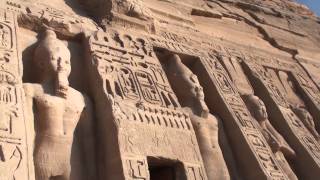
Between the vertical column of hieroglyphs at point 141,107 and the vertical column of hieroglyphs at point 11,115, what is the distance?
89 cm

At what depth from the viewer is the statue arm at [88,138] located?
15.9ft

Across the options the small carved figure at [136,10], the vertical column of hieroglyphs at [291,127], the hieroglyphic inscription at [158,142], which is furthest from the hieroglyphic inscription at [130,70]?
the vertical column of hieroglyphs at [291,127]

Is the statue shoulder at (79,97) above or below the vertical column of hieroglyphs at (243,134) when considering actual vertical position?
above

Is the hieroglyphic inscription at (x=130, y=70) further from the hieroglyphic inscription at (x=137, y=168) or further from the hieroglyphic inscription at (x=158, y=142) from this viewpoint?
the hieroglyphic inscription at (x=137, y=168)

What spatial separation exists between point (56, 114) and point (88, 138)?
Answer: 44cm

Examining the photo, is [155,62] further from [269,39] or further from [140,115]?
[269,39]

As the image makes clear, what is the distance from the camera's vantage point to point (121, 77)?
5.64 meters

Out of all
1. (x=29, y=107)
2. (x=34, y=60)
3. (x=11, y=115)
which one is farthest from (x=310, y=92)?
(x=11, y=115)

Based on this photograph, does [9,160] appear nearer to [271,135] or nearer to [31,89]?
[31,89]

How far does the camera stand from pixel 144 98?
5523 millimetres

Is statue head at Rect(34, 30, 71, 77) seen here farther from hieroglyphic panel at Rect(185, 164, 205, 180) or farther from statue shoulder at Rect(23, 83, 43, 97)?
hieroglyphic panel at Rect(185, 164, 205, 180)

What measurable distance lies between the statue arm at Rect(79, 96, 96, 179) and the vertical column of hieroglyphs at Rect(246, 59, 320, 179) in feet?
9.30

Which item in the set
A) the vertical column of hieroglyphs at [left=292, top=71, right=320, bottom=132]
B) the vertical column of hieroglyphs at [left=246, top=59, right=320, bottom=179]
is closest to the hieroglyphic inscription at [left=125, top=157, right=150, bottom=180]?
the vertical column of hieroglyphs at [left=246, top=59, right=320, bottom=179]

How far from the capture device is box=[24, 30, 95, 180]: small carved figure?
4.54 metres
